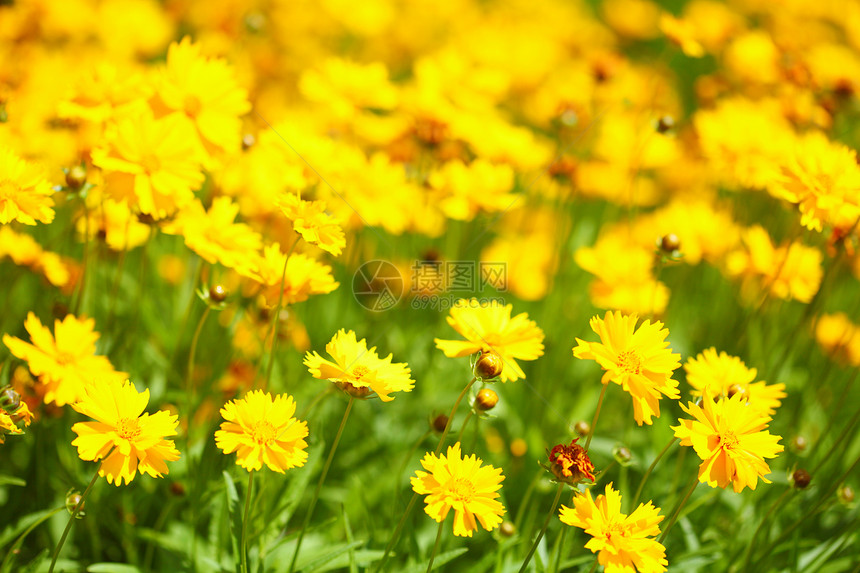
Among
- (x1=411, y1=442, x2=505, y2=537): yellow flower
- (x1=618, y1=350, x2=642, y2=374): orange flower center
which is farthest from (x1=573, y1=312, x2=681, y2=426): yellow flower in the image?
(x1=411, y1=442, x2=505, y2=537): yellow flower

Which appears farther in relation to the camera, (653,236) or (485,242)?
(485,242)

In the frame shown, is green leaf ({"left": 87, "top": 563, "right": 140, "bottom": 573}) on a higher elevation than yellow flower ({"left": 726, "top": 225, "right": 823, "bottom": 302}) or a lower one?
lower

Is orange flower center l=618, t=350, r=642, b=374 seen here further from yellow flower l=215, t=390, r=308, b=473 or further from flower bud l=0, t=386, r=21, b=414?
flower bud l=0, t=386, r=21, b=414

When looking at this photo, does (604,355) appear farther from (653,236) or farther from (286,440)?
(653,236)

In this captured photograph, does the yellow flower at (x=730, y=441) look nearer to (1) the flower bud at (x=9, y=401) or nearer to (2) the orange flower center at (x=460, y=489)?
(2) the orange flower center at (x=460, y=489)

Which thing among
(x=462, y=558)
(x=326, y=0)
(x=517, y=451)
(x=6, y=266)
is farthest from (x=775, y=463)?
(x=326, y=0)

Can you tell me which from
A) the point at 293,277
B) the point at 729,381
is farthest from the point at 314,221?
the point at 729,381

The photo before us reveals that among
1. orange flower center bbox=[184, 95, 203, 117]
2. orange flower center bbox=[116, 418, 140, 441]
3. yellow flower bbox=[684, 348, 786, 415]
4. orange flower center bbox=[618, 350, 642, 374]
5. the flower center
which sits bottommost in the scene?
orange flower center bbox=[116, 418, 140, 441]
